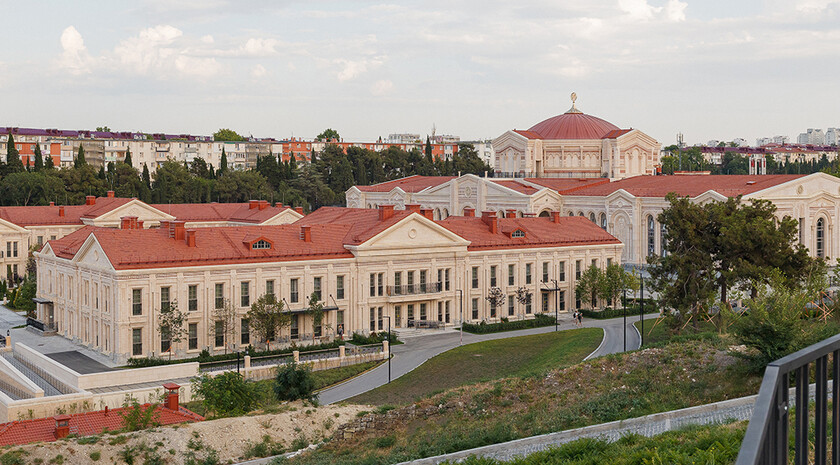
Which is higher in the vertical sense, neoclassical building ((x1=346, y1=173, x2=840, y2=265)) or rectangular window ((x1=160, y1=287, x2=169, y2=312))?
neoclassical building ((x1=346, y1=173, x2=840, y2=265))

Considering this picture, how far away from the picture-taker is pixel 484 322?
59.7 metres

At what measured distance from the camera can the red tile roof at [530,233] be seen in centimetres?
6200

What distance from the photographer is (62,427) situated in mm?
29797

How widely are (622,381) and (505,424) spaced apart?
5195mm

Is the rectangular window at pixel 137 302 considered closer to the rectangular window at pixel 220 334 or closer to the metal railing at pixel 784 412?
the rectangular window at pixel 220 334

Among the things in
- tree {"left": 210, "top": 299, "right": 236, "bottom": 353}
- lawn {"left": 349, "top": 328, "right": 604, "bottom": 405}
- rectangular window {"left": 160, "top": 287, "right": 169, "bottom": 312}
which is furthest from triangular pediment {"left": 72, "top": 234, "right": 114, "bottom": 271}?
lawn {"left": 349, "top": 328, "right": 604, "bottom": 405}

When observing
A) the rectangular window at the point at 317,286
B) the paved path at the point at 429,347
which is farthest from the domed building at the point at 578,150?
the rectangular window at the point at 317,286

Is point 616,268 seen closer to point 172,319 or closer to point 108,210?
point 172,319

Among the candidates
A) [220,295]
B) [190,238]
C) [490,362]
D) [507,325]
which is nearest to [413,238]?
[507,325]

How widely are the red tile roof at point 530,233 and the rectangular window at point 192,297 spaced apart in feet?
56.8

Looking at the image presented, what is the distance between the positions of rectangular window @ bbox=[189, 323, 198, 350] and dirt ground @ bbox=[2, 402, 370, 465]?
20.6 meters

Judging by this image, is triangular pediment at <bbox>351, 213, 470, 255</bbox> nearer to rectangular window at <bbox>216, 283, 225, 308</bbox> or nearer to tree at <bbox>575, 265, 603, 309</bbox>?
rectangular window at <bbox>216, 283, 225, 308</bbox>

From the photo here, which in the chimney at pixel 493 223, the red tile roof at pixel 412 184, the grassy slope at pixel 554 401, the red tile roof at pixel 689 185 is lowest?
the grassy slope at pixel 554 401

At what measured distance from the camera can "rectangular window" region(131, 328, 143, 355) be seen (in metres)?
49.3
